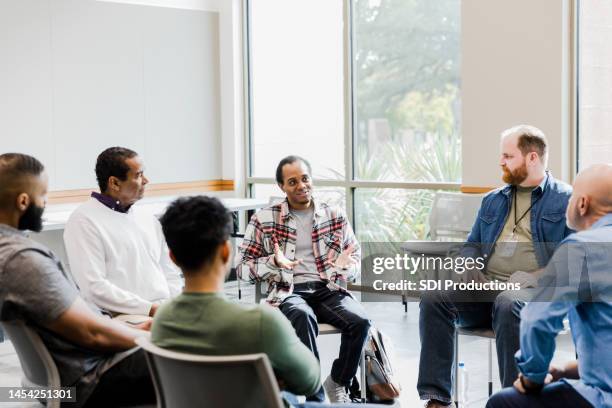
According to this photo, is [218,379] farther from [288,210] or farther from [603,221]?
[288,210]

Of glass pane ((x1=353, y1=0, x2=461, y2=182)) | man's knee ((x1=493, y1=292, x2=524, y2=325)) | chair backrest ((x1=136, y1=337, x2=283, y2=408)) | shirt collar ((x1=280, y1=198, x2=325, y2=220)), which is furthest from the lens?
glass pane ((x1=353, y1=0, x2=461, y2=182))

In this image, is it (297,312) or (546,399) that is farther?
(297,312)

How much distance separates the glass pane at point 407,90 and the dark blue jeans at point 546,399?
4.13 m

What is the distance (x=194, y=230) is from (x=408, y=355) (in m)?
3.27

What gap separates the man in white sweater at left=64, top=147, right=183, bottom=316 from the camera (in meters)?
3.44

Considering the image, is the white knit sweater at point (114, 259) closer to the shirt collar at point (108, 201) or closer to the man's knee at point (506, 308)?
the shirt collar at point (108, 201)

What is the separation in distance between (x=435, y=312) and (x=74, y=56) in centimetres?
435

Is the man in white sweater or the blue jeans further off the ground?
the man in white sweater

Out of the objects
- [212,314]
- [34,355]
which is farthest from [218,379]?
[34,355]

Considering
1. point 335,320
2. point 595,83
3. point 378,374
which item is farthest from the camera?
point 595,83

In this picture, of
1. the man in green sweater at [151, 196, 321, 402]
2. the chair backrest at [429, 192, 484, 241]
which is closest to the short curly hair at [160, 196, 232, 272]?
the man in green sweater at [151, 196, 321, 402]

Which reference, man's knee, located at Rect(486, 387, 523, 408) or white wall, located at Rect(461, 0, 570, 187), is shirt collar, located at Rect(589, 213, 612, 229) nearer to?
man's knee, located at Rect(486, 387, 523, 408)

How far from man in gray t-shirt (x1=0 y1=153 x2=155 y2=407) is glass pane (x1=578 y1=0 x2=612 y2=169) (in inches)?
153

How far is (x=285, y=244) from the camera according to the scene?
4.11 m
